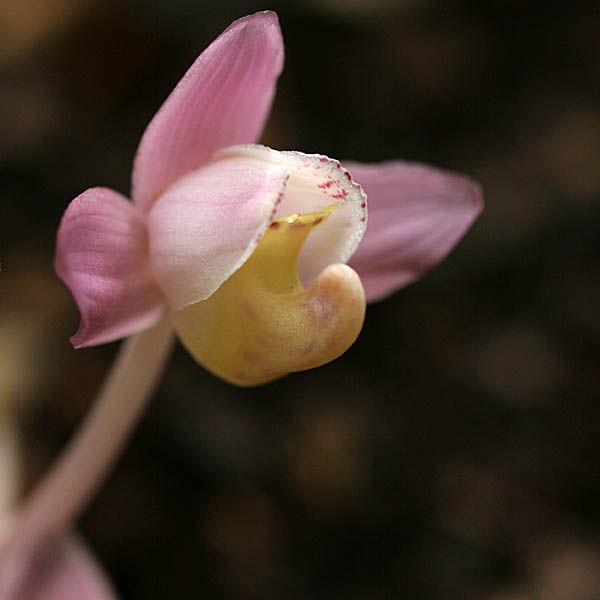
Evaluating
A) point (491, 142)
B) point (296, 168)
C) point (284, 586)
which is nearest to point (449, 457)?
point (284, 586)

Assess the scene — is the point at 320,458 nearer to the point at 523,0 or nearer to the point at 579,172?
the point at 579,172

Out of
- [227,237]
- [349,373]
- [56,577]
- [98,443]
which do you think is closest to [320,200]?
[227,237]

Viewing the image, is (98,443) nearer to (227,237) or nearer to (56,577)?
(56,577)

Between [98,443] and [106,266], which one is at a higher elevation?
[106,266]

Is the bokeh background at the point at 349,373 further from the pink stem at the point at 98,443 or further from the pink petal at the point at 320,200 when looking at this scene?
the pink petal at the point at 320,200

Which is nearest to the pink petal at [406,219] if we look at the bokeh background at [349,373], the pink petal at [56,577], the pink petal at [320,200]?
the pink petal at [320,200]

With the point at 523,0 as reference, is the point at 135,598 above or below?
below
